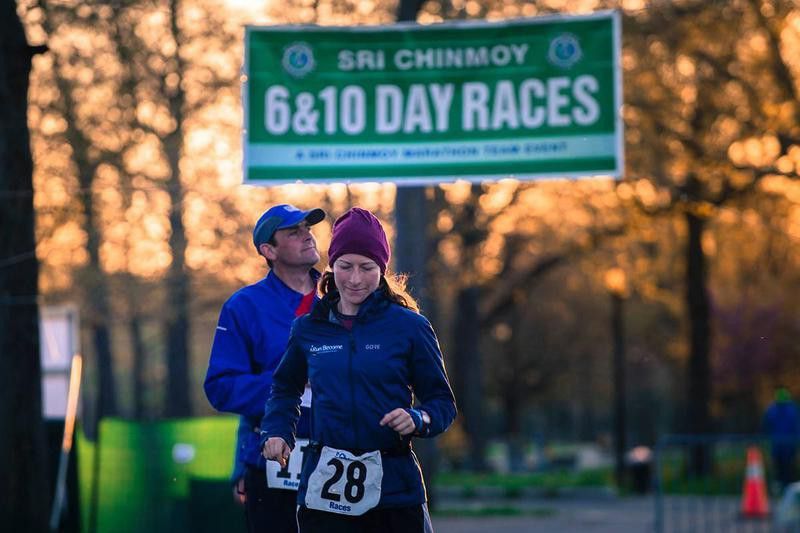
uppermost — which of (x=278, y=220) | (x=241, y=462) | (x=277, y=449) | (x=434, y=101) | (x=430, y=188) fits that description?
(x=430, y=188)

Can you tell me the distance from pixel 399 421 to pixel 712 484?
489 inches

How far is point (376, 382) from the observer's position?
5.18 metres

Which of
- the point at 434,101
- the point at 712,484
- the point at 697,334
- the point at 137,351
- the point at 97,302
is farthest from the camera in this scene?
the point at 137,351

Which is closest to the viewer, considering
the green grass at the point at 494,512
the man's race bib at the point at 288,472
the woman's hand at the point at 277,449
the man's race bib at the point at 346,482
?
the man's race bib at the point at 346,482

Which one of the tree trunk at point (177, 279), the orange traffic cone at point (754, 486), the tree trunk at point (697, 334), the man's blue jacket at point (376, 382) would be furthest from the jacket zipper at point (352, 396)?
the tree trunk at point (697, 334)

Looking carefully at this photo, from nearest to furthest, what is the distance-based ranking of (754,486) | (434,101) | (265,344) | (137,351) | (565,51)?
(265,344), (565,51), (434,101), (754,486), (137,351)

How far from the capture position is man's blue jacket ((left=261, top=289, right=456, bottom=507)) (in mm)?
5180

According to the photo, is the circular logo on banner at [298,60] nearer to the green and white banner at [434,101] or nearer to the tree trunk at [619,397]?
the green and white banner at [434,101]

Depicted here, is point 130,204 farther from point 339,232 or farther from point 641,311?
point 641,311

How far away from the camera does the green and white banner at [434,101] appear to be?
41.2 ft

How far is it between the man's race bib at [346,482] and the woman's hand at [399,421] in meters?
0.17

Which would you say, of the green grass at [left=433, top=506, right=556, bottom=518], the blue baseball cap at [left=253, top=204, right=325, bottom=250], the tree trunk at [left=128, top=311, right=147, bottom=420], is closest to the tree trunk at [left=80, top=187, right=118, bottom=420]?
the tree trunk at [left=128, top=311, right=147, bottom=420]

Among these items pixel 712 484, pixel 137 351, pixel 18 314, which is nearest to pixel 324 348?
pixel 18 314

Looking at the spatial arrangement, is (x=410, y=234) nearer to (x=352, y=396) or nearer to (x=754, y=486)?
(x=754, y=486)
